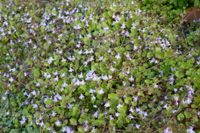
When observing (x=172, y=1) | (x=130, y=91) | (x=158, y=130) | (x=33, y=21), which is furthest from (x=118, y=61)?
(x=33, y=21)

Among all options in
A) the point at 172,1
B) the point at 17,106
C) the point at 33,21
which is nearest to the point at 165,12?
the point at 172,1

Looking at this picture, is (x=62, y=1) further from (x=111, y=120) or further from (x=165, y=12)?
(x=111, y=120)

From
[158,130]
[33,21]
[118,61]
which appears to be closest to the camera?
[158,130]

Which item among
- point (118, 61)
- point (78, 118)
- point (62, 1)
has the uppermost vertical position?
point (62, 1)

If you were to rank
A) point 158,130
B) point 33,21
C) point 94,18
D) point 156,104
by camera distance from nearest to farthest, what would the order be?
1. point 158,130
2. point 156,104
3. point 94,18
4. point 33,21

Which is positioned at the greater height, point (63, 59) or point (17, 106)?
point (63, 59)

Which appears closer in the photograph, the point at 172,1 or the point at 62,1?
the point at 172,1
